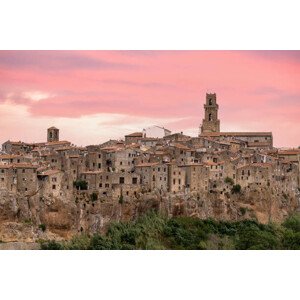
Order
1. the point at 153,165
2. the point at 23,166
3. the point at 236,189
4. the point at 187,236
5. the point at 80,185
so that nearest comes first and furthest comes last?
the point at 187,236, the point at 23,166, the point at 80,185, the point at 153,165, the point at 236,189

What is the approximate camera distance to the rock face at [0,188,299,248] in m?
16.6

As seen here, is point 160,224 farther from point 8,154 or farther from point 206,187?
point 8,154

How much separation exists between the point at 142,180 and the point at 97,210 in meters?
1.16

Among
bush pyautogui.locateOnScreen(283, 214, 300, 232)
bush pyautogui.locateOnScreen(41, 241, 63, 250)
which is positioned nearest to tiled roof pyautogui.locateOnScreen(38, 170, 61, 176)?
bush pyautogui.locateOnScreen(41, 241, 63, 250)

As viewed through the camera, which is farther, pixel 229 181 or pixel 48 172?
pixel 229 181

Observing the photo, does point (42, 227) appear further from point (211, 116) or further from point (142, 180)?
point (211, 116)

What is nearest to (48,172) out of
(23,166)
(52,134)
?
(23,166)

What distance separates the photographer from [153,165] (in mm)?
17828

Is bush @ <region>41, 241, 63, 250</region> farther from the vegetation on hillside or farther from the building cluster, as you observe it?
the building cluster

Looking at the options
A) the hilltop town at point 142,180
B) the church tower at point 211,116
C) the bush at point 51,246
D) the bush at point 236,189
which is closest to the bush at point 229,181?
the hilltop town at point 142,180

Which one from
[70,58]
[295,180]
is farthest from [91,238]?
[295,180]

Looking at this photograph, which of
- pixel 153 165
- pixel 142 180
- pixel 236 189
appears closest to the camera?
pixel 142 180

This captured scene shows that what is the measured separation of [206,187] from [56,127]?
11.0ft

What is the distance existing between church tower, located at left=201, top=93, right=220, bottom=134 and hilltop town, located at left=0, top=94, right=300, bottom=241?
19 millimetres
